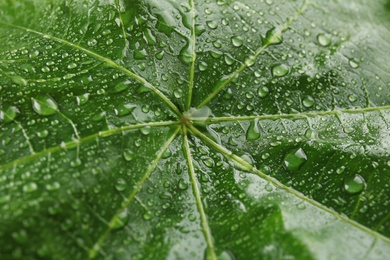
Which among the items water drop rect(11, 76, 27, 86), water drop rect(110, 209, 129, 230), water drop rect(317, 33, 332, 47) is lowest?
water drop rect(110, 209, 129, 230)

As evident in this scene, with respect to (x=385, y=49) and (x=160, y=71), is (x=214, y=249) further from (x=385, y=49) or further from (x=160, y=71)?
(x=385, y=49)

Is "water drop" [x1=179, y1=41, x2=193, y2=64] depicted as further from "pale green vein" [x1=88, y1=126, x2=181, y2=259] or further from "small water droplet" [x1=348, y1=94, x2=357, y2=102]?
"small water droplet" [x1=348, y1=94, x2=357, y2=102]

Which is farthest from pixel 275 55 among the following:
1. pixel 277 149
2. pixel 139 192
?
pixel 139 192

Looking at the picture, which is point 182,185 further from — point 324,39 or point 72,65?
point 324,39

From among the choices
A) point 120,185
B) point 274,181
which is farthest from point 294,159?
point 120,185

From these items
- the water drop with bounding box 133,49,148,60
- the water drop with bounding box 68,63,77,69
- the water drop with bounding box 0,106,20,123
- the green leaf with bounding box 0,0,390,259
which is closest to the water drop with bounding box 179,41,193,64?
the green leaf with bounding box 0,0,390,259

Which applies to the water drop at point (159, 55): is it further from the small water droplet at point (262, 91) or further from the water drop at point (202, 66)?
the small water droplet at point (262, 91)
